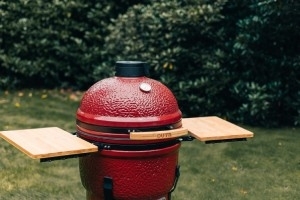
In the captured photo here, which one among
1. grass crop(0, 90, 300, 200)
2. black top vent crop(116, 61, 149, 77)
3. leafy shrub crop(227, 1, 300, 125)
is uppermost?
black top vent crop(116, 61, 149, 77)

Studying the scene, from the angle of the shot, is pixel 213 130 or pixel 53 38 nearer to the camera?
pixel 213 130

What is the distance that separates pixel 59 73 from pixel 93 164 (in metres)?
6.52

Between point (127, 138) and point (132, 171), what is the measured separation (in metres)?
0.22

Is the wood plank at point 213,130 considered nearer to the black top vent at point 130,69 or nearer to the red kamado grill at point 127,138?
the red kamado grill at point 127,138

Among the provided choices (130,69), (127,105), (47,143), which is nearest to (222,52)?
(130,69)

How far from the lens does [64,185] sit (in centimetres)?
581

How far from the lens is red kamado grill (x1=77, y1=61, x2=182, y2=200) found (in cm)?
379

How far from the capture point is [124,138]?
12.4 feet

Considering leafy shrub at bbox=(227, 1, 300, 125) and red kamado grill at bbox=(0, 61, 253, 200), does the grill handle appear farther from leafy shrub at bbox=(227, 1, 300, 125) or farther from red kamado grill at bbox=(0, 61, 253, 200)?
leafy shrub at bbox=(227, 1, 300, 125)

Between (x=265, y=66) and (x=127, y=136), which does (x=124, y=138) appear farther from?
(x=265, y=66)

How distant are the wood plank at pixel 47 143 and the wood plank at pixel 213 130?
32.8 inches

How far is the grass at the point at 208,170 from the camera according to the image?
5.67 meters

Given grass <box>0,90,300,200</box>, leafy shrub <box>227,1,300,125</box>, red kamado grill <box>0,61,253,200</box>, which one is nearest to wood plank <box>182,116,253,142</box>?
red kamado grill <box>0,61,253,200</box>

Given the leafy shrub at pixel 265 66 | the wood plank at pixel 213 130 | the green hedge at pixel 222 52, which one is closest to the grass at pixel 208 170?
the leafy shrub at pixel 265 66
